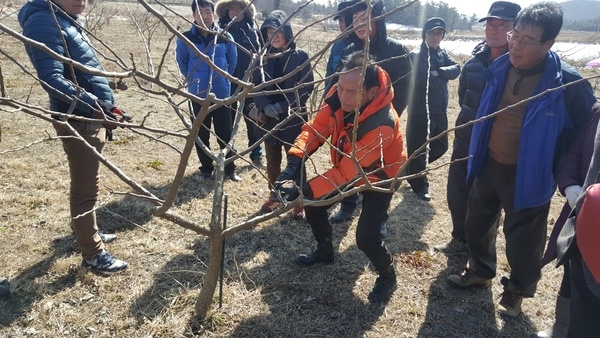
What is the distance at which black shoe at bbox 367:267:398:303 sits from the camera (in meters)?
2.77

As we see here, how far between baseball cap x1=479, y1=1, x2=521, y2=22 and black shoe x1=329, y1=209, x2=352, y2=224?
188 centimetres

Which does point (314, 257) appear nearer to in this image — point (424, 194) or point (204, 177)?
point (424, 194)

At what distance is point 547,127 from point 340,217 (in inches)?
77.8

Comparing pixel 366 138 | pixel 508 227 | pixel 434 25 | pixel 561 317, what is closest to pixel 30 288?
pixel 366 138

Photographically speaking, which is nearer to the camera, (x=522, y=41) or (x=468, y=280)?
(x=522, y=41)

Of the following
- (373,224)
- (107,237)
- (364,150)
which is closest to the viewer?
(364,150)

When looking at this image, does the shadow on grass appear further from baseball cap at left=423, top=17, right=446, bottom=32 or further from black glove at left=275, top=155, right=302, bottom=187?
baseball cap at left=423, top=17, right=446, bottom=32

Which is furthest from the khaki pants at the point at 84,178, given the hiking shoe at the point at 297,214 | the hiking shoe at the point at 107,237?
the hiking shoe at the point at 297,214

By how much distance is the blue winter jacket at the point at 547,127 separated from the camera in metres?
2.17

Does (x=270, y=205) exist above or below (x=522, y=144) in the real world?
below

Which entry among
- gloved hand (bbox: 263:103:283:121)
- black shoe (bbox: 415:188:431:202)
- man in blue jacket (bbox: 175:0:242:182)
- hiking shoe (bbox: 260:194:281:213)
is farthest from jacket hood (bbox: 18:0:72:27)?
black shoe (bbox: 415:188:431:202)

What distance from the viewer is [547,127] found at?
7.19 feet

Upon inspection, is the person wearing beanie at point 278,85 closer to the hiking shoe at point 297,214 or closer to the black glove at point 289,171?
the hiking shoe at point 297,214

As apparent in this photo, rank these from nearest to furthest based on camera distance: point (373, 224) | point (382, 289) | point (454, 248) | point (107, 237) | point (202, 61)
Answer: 1. point (373, 224)
2. point (382, 289)
3. point (107, 237)
4. point (454, 248)
5. point (202, 61)
